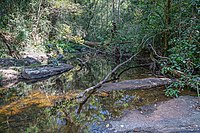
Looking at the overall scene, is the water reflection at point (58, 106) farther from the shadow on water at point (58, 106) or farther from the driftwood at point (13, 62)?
the driftwood at point (13, 62)

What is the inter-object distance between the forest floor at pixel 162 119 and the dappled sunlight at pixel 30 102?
2077 millimetres

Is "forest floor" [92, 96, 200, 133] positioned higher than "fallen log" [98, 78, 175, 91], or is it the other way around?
"fallen log" [98, 78, 175, 91]

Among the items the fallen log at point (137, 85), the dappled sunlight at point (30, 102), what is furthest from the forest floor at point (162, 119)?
the dappled sunlight at point (30, 102)

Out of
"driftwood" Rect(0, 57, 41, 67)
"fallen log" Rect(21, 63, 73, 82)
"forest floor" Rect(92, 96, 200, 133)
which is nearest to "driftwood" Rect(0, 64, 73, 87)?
"fallen log" Rect(21, 63, 73, 82)

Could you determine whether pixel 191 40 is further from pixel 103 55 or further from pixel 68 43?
pixel 68 43

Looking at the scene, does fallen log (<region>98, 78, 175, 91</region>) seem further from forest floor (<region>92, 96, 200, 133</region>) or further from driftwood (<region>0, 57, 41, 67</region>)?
driftwood (<region>0, 57, 41, 67</region>)

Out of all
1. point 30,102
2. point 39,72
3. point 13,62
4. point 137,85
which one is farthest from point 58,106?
point 13,62

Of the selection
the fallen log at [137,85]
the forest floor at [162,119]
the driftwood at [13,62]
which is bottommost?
the forest floor at [162,119]

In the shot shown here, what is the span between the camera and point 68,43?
57.1 ft

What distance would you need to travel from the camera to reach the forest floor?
3.83 meters

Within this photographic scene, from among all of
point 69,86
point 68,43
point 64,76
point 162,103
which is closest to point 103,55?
point 68,43

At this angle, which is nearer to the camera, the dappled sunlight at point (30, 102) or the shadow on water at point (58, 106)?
the shadow on water at point (58, 106)

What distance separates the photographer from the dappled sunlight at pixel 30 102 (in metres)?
5.00

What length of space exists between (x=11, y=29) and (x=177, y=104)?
957 centimetres
